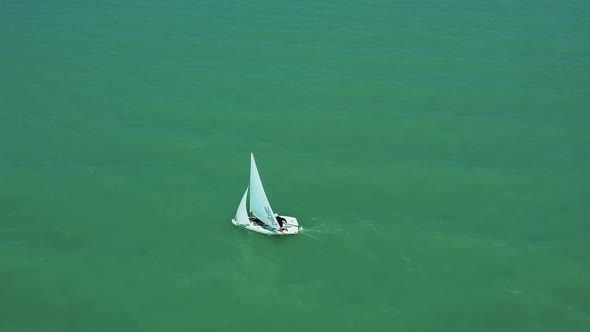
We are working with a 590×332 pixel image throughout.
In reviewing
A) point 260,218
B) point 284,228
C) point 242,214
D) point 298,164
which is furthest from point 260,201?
point 298,164

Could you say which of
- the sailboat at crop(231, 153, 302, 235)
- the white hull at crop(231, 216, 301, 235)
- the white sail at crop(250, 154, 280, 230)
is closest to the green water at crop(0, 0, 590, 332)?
the white hull at crop(231, 216, 301, 235)

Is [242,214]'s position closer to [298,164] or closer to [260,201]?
[260,201]

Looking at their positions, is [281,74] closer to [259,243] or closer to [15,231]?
[259,243]

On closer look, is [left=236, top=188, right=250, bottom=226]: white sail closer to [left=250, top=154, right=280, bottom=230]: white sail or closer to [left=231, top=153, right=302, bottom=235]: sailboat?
[left=231, top=153, right=302, bottom=235]: sailboat

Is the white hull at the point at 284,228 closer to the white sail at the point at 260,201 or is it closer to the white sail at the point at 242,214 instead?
the white sail at the point at 242,214

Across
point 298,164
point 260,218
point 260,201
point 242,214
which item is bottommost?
point 260,218

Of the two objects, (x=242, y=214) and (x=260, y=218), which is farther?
(x=260, y=218)

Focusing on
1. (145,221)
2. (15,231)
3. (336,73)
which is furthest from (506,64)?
(15,231)

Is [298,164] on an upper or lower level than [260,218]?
upper
